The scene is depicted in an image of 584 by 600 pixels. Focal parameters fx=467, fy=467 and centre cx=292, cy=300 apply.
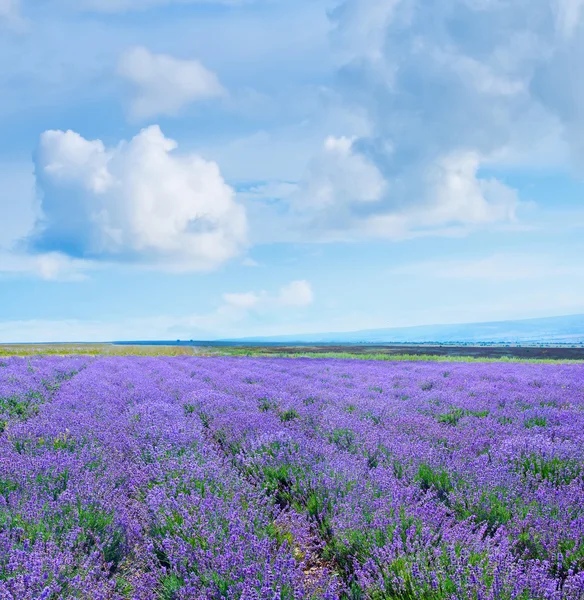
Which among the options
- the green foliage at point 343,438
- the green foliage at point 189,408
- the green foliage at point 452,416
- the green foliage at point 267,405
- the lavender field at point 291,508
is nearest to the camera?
the lavender field at point 291,508

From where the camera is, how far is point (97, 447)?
14.0ft

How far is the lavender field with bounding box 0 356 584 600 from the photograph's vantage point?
7.01 feet

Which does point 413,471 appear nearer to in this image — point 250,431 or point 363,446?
point 363,446

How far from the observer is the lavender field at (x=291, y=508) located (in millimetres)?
2137

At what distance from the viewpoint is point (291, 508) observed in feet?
10.7

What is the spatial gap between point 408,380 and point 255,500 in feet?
26.9

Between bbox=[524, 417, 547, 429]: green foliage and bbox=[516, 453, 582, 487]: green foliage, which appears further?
bbox=[524, 417, 547, 429]: green foliage

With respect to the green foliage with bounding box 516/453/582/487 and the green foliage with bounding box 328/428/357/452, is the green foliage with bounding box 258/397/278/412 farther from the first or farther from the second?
the green foliage with bounding box 516/453/582/487

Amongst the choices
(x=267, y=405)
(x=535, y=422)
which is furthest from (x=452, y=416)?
(x=267, y=405)

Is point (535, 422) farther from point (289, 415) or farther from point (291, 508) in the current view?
point (291, 508)

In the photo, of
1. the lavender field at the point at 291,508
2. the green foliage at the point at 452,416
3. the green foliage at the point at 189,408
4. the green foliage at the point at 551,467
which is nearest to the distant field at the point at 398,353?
the green foliage at the point at 452,416

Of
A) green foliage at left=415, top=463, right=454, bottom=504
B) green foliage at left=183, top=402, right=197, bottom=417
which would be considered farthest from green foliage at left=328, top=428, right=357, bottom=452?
green foliage at left=183, top=402, right=197, bottom=417

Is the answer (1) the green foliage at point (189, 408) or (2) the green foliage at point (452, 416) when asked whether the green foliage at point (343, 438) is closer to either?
(2) the green foliage at point (452, 416)

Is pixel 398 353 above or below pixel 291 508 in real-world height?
below
